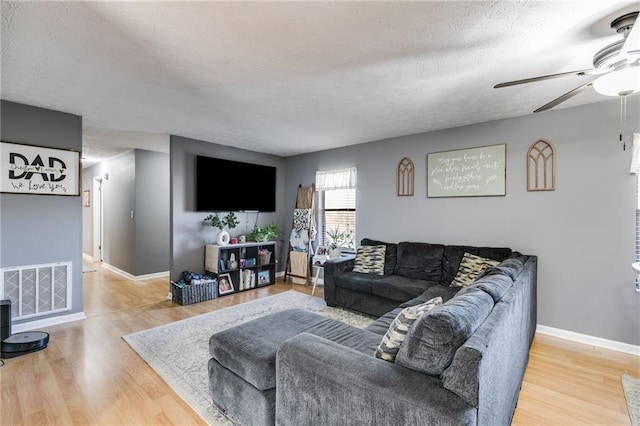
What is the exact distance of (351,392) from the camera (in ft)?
4.35

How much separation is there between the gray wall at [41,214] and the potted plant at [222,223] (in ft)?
5.72

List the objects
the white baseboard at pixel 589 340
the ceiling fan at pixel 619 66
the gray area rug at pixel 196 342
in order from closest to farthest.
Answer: the ceiling fan at pixel 619 66 → the gray area rug at pixel 196 342 → the white baseboard at pixel 589 340

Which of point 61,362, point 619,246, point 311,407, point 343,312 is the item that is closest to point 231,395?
point 311,407

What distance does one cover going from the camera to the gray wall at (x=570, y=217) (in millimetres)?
2992

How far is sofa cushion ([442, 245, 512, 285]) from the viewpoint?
3.47m

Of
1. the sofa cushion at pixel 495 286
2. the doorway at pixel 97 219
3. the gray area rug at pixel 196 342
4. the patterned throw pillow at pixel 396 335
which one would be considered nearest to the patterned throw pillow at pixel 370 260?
the gray area rug at pixel 196 342

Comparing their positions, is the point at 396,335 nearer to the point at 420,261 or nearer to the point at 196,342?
the point at 196,342

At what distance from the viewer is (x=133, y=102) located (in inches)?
124

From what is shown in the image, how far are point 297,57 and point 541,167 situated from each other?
296 centimetres

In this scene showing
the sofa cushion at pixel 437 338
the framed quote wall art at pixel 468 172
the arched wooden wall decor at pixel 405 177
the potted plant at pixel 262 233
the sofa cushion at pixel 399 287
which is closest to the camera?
the sofa cushion at pixel 437 338

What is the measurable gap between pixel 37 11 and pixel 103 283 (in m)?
4.96

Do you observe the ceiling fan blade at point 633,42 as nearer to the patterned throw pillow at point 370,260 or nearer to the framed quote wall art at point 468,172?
the framed quote wall art at point 468,172

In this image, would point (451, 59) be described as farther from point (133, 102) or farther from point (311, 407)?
point (133, 102)

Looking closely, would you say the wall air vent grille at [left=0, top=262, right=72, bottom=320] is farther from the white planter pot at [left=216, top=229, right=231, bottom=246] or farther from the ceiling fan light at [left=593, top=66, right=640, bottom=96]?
the ceiling fan light at [left=593, top=66, right=640, bottom=96]
